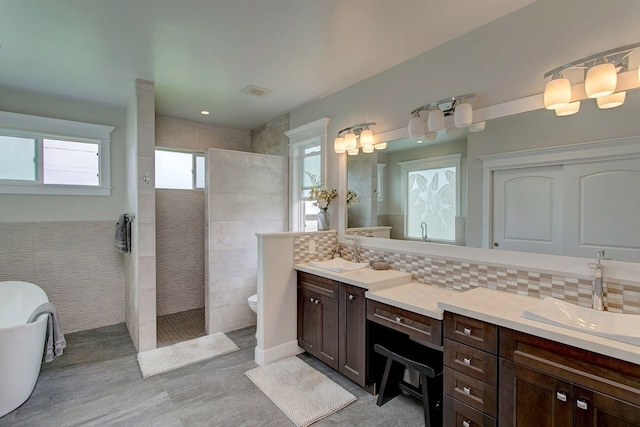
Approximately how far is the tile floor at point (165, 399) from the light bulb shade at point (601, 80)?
7.29 ft

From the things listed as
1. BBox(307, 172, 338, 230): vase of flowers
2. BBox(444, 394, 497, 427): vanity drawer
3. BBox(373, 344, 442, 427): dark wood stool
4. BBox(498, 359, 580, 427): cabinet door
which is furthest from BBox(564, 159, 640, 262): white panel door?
BBox(307, 172, 338, 230): vase of flowers

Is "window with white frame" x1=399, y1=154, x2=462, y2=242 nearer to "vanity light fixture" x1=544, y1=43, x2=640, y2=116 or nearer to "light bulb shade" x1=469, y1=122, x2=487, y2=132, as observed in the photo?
"light bulb shade" x1=469, y1=122, x2=487, y2=132

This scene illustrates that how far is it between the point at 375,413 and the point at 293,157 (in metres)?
2.92

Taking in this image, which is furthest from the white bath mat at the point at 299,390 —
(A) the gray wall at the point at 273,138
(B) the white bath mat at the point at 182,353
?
(A) the gray wall at the point at 273,138

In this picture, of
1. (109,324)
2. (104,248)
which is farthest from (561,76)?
(109,324)

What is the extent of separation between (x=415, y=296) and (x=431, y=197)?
33.0 inches

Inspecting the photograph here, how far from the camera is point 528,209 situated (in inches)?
76.8

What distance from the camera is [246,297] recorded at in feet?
12.4

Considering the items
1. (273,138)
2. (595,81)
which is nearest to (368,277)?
(595,81)

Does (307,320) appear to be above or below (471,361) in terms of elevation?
below

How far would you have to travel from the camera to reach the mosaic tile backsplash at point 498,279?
160 centimetres

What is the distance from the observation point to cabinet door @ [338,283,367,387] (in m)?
2.33

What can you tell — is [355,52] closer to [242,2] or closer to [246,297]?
[242,2]

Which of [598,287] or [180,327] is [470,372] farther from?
[180,327]
